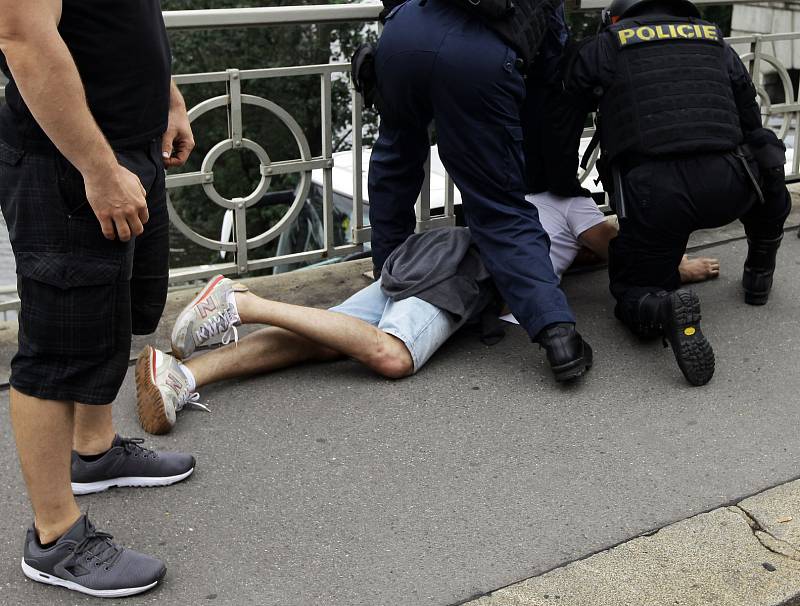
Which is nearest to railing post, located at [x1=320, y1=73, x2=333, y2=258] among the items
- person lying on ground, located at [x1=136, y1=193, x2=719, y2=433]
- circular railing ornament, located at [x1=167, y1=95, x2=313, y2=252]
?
circular railing ornament, located at [x1=167, y1=95, x2=313, y2=252]

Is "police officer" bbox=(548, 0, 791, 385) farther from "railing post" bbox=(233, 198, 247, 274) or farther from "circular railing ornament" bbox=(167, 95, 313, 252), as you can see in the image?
"railing post" bbox=(233, 198, 247, 274)

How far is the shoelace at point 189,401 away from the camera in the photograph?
12.1 ft

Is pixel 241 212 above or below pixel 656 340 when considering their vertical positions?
above

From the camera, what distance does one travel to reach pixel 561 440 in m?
3.59

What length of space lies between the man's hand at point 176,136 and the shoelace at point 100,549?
101 cm

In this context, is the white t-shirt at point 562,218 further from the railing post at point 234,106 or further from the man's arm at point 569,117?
the railing post at point 234,106

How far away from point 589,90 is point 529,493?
1710 mm

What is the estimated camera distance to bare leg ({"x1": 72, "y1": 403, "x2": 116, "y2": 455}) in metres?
3.13

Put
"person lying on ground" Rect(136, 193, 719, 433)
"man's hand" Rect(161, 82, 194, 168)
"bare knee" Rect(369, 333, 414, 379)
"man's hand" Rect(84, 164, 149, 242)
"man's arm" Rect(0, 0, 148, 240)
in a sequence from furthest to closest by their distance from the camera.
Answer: "bare knee" Rect(369, 333, 414, 379)
"person lying on ground" Rect(136, 193, 719, 433)
"man's hand" Rect(161, 82, 194, 168)
"man's hand" Rect(84, 164, 149, 242)
"man's arm" Rect(0, 0, 148, 240)

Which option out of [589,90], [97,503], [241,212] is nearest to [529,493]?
[97,503]

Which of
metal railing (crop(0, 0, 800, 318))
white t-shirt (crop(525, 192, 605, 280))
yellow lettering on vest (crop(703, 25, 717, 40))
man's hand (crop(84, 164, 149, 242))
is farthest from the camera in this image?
white t-shirt (crop(525, 192, 605, 280))

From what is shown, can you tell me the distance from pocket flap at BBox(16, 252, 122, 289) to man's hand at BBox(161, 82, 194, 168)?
511mm

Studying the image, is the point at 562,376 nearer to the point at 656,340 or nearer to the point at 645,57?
the point at 656,340

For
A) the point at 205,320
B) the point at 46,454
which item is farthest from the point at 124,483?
the point at 205,320
